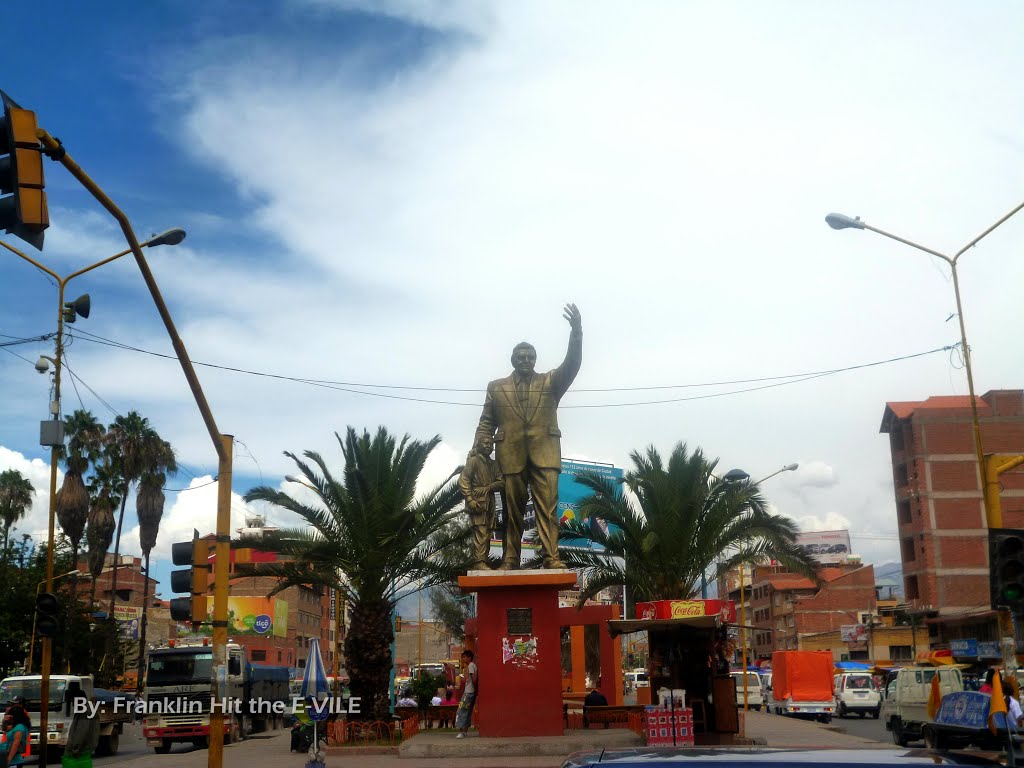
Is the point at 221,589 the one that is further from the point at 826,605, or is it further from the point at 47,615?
the point at 826,605

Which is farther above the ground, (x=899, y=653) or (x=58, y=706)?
(x=58, y=706)

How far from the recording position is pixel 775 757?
4.26 meters

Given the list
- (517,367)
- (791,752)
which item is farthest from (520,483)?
(791,752)

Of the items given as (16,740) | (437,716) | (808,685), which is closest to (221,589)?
(16,740)

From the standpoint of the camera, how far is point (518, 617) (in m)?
18.5

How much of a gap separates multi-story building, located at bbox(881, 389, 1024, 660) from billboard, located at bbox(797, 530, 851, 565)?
99.0 ft

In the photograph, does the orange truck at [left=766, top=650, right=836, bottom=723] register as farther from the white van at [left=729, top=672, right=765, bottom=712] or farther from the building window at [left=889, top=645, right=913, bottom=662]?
the building window at [left=889, top=645, right=913, bottom=662]

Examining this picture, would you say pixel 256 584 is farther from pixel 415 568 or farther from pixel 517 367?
pixel 517 367

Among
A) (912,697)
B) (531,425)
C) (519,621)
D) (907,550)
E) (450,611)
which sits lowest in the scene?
(912,697)

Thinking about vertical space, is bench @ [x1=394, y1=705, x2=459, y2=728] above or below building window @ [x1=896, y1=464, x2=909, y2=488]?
below

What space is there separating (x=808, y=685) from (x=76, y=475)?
3130 cm

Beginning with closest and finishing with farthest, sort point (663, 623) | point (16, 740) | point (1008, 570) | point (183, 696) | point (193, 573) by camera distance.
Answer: point (1008, 570)
point (193, 573)
point (16, 740)
point (663, 623)
point (183, 696)

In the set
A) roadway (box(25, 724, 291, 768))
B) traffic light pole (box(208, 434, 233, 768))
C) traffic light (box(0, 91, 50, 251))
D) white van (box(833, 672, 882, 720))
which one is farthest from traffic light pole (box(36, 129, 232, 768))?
white van (box(833, 672, 882, 720))

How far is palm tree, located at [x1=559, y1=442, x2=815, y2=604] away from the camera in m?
24.7
